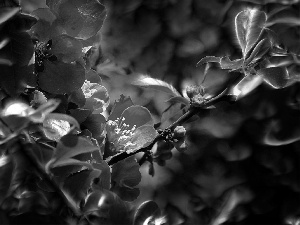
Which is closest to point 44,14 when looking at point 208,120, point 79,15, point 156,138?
point 79,15

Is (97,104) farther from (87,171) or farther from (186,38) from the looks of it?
(186,38)

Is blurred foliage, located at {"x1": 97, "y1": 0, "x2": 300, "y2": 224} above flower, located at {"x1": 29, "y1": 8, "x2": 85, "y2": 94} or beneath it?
beneath

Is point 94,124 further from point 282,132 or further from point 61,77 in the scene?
point 282,132

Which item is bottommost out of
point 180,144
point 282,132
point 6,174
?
point 282,132

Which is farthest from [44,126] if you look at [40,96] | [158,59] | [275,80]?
[158,59]

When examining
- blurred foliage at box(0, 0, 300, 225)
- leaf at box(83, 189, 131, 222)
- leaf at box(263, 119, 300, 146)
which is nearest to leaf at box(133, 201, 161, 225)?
leaf at box(83, 189, 131, 222)

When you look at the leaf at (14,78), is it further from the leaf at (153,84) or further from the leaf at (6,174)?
the leaf at (153,84)

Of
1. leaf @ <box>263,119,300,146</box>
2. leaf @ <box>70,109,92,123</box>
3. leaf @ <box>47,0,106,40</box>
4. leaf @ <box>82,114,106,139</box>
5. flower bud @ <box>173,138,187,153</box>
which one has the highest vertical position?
leaf @ <box>47,0,106,40</box>

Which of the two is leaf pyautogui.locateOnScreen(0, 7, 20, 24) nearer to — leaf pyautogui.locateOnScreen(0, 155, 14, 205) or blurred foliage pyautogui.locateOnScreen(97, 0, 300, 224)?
leaf pyautogui.locateOnScreen(0, 155, 14, 205)
